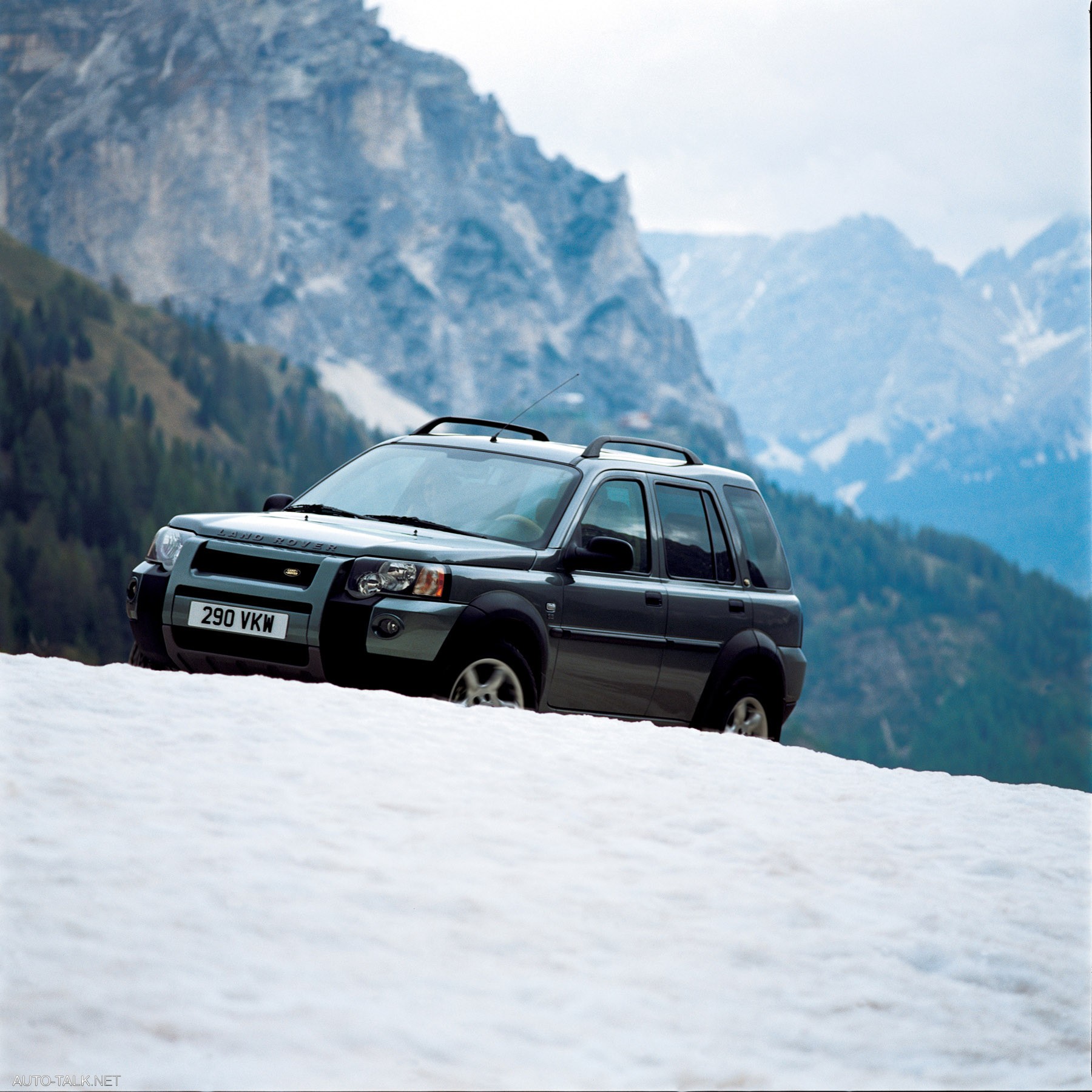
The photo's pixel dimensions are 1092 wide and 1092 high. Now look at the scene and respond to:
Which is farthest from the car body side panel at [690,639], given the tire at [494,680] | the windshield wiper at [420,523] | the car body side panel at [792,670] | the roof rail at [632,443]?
the windshield wiper at [420,523]

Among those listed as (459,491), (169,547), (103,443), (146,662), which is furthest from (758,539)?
(103,443)

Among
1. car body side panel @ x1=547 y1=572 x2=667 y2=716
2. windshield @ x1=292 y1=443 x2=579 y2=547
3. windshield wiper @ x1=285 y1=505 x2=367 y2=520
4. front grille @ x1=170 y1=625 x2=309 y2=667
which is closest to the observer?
front grille @ x1=170 y1=625 x2=309 y2=667

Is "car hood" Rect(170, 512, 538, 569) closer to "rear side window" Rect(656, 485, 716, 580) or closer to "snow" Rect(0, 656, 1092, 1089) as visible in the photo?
"snow" Rect(0, 656, 1092, 1089)

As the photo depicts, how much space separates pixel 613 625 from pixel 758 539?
1769 mm

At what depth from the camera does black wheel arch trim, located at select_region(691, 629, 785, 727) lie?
849 cm

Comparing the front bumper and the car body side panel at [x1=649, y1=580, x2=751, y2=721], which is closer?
the front bumper

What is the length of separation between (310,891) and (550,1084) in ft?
3.74

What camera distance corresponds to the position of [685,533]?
8.64m

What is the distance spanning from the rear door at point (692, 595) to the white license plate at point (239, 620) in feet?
7.32

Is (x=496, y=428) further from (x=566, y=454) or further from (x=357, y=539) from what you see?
(x=357, y=539)

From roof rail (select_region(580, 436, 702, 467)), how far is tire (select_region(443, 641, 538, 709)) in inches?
49.1

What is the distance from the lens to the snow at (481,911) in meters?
3.65

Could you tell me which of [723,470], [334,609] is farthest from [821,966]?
[723,470]

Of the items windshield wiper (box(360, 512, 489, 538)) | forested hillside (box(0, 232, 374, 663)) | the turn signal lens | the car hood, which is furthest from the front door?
forested hillside (box(0, 232, 374, 663))
